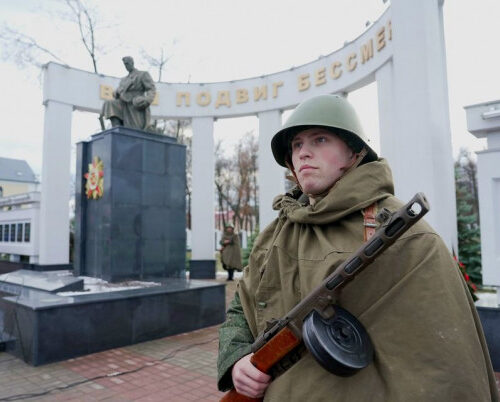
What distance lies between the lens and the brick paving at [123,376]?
3.88 metres

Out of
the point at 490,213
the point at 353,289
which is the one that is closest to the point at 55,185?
the point at 490,213

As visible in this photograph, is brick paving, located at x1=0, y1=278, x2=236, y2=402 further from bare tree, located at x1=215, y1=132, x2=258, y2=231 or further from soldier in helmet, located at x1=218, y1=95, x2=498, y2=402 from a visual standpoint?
bare tree, located at x1=215, y1=132, x2=258, y2=231

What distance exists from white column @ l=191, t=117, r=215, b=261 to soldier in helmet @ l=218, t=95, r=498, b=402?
13030 mm

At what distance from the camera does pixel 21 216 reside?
1555 centimetres

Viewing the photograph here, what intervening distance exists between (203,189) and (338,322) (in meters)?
13.9

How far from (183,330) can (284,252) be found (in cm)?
538

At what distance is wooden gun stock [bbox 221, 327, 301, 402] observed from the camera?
49.7 inches

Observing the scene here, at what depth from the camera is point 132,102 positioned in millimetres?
9164

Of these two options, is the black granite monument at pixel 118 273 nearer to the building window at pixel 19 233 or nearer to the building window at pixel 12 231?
the building window at pixel 19 233

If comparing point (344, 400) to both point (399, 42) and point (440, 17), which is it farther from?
point (440, 17)

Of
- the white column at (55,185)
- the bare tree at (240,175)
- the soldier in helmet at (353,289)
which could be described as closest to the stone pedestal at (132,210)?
the white column at (55,185)

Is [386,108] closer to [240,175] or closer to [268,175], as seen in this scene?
[268,175]

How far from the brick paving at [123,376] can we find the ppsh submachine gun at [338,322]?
296 cm

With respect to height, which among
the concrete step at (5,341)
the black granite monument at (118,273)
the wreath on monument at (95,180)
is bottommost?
the concrete step at (5,341)
